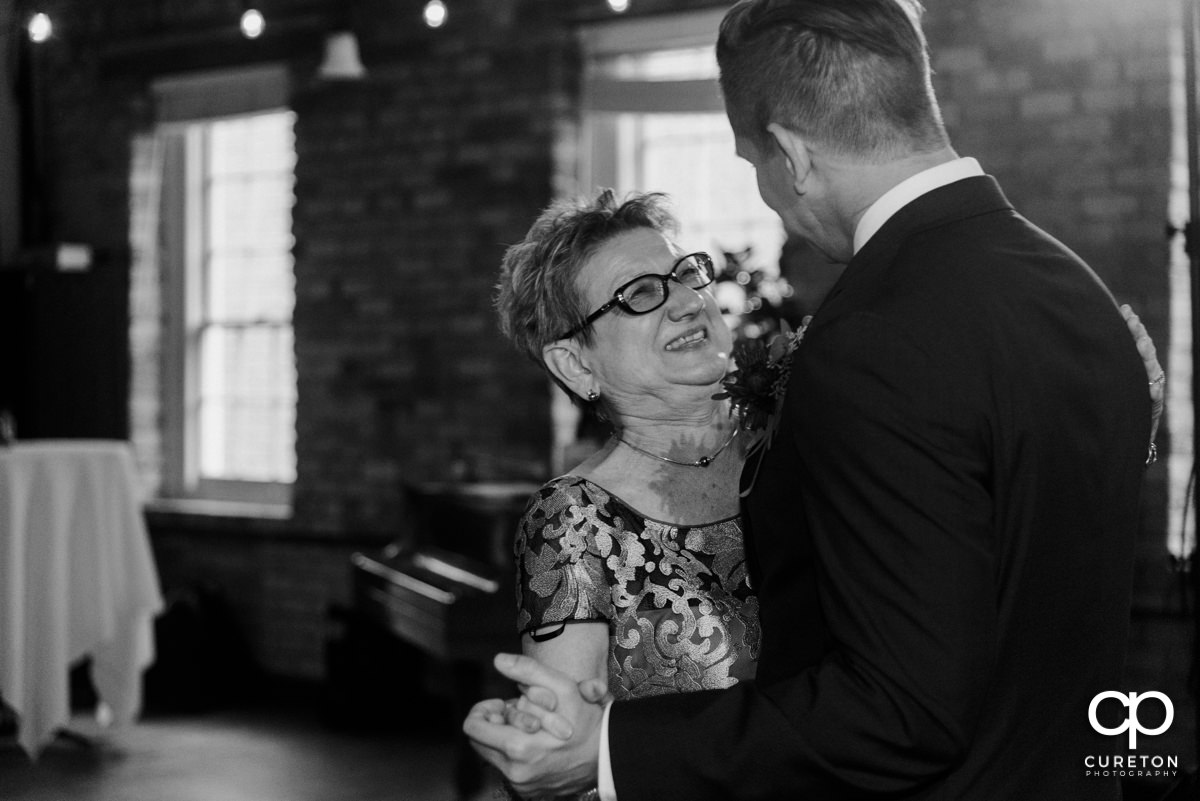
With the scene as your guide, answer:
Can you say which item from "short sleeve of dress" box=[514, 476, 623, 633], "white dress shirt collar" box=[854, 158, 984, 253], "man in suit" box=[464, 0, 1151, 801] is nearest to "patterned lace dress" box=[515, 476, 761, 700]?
"short sleeve of dress" box=[514, 476, 623, 633]

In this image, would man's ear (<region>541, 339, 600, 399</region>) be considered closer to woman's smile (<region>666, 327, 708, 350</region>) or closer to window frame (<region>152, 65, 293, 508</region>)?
woman's smile (<region>666, 327, 708, 350</region>)

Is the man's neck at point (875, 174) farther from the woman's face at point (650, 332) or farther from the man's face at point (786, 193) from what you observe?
the woman's face at point (650, 332)

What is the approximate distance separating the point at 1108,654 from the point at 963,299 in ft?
1.29

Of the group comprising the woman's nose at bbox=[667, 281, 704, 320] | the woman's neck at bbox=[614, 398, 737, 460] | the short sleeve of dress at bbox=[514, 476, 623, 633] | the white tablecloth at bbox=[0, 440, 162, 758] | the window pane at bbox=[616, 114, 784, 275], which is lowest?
the white tablecloth at bbox=[0, 440, 162, 758]

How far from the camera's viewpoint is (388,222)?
6.66 meters

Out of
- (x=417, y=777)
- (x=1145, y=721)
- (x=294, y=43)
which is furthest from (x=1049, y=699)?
(x=294, y=43)

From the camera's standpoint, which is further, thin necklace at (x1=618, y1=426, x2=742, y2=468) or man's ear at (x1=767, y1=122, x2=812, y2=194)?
thin necklace at (x1=618, y1=426, x2=742, y2=468)

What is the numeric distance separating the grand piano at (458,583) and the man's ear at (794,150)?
2797 mm

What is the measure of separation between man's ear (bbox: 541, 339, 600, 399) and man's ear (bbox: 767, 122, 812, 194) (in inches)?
29.8

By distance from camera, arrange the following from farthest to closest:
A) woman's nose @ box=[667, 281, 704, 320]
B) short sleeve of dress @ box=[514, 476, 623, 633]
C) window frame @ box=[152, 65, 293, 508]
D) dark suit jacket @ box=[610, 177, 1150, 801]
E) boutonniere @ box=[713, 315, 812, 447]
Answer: window frame @ box=[152, 65, 293, 508] < woman's nose @ box=[667, 281, 704, 320] < short sleeve of dress @ box=[514, 476, 623, 633] < boutonniere @ box=[713, 315, 812, 447] < dark suit jacket @ box=[610, 177, 1150, 801]

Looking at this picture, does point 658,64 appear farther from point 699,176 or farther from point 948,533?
point 948,533

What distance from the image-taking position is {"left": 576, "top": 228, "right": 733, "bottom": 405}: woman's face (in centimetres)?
197

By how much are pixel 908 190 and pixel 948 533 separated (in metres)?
0.35

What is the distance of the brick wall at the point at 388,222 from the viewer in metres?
6.09
